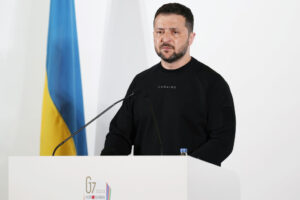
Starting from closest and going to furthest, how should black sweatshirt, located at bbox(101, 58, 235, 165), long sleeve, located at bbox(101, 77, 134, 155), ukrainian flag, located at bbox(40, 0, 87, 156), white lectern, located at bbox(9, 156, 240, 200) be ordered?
white lectern, located at bbox(9, 156, 240, 200) < black sweatshirt, located at bbox(101, 58, 235, 165) < long sleeve, located at bbox(101, 77, 134, 155) < ukrainian flag, located at bbox(40, 0, 87, 156)

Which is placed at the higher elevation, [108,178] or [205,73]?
[205,73]

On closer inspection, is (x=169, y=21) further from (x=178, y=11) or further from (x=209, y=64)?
(x=209, y=64)

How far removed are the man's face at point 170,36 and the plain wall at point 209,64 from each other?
445 mm

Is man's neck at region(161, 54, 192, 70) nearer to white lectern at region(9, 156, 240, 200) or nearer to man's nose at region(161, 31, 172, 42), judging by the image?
man's nose at region(161, 31, 172, 42)

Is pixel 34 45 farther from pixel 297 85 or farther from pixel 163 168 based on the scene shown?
pixel 163 168

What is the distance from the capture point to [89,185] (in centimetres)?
180

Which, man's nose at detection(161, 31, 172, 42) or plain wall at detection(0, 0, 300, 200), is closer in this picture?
man's nose at detection(161, 31, 172, 42)

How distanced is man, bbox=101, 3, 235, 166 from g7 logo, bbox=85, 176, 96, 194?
1.12 metres

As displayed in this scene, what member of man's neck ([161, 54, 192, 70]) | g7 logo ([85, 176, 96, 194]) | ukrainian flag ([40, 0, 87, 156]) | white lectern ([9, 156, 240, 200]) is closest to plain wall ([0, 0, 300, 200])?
ukrainian flag ([40, 0, 87, 156])

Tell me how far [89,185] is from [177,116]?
4.14ft

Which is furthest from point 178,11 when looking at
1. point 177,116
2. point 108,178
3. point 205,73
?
point 108,178

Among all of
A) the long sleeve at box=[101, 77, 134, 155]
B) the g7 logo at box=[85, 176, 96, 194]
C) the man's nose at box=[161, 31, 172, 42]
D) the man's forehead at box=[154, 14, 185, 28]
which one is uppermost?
the man's forehead at box=[154, 14, 185, 28]

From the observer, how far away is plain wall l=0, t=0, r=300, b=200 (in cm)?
334

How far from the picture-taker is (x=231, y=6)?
356 centimetres
